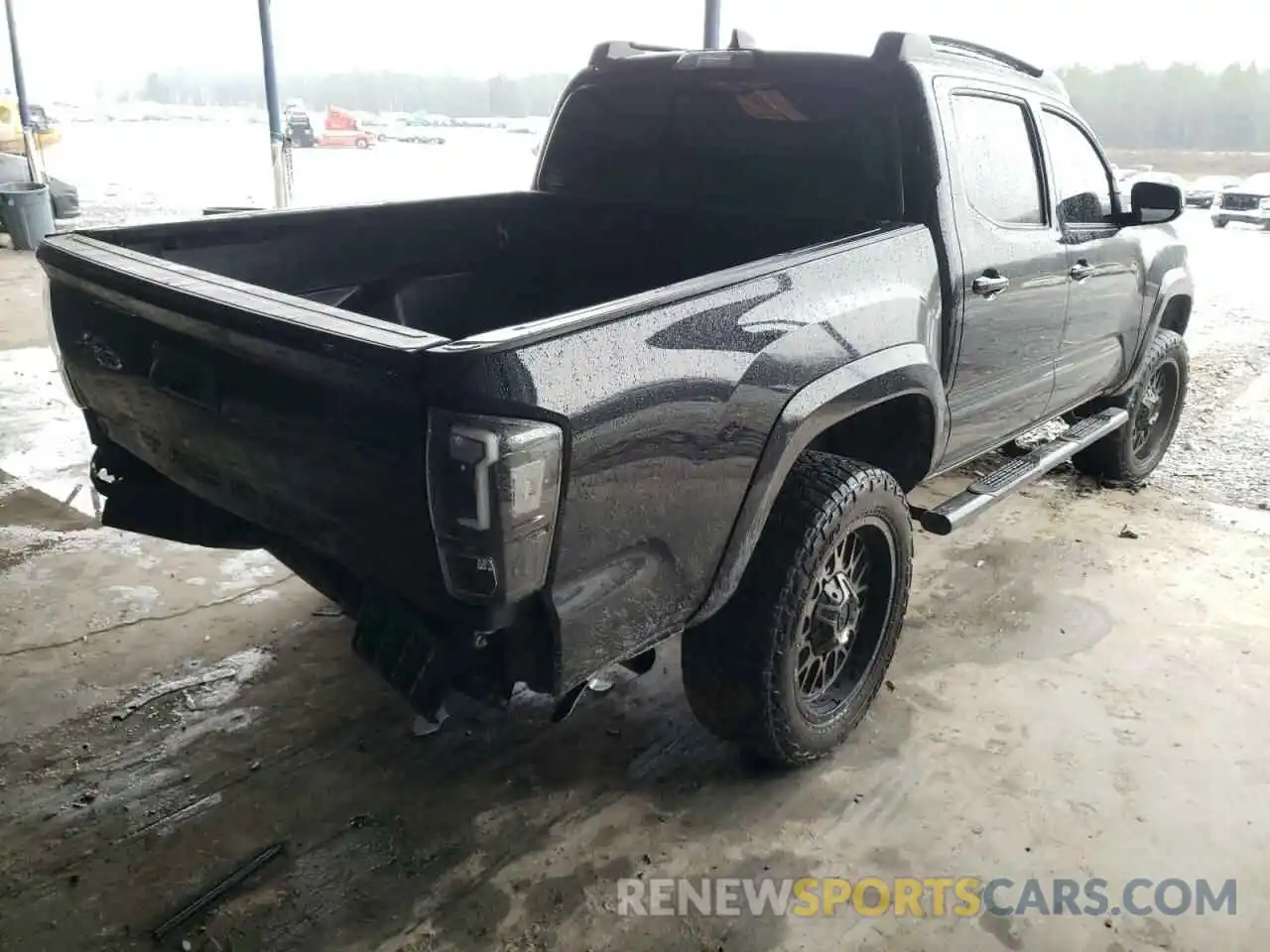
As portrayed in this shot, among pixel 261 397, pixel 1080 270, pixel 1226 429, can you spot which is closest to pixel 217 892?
pixel 261 397

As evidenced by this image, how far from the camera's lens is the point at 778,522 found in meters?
2.46

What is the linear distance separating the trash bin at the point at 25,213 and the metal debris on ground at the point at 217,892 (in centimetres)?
1032

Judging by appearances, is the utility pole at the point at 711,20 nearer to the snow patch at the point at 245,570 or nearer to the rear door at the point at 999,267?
the rear door at the point at 999,267

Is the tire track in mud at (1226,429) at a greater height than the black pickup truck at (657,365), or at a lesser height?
lesser

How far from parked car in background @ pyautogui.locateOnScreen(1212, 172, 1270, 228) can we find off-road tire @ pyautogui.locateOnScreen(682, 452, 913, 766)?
46.4 ft

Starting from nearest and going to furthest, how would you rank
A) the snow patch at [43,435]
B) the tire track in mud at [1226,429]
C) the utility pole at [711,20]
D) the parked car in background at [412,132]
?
the snow patch at [43,435] < the tire track in mud at [1226,429] < the utility pole at [711,20] < the parked car in background at [412,132]

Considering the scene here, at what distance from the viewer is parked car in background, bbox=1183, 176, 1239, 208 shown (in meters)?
14.5

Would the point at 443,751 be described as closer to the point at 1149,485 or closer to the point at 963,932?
the point at 963,932

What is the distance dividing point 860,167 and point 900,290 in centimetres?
52

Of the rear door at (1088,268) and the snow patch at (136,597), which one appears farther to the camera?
the rear door at (1088,268)

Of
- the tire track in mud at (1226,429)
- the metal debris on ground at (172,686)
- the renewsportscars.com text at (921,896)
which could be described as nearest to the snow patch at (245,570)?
the metal debris on ground at (172,686)

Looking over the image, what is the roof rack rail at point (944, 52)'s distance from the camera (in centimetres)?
290

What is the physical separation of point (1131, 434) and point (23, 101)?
49.5 feet

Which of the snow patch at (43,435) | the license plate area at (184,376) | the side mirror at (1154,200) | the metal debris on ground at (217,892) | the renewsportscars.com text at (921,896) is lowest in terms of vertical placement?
the renewsportscars.com text at (921,896)
